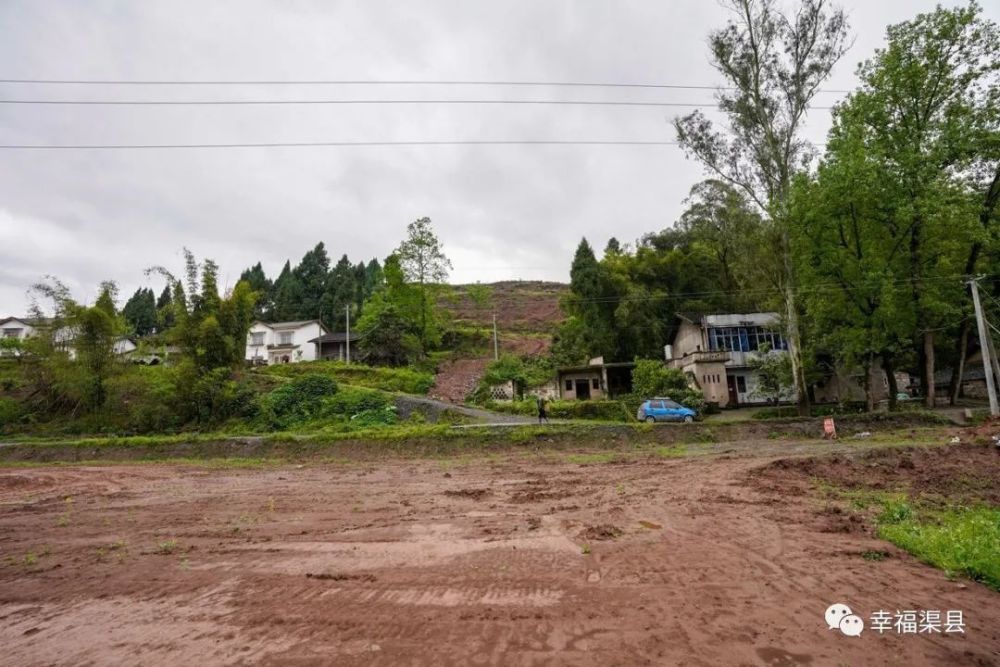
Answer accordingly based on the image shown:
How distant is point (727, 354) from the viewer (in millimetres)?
33000

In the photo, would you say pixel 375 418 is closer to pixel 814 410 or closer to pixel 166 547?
pixel 166 547

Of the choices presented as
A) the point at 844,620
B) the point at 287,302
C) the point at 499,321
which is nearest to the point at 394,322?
the point at 287,302

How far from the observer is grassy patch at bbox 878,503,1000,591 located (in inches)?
176

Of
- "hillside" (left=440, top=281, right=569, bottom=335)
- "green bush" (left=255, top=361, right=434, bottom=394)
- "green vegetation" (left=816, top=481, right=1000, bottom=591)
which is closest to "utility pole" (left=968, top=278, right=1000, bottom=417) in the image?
"green vegetation" (left=816, top=481, right=1000, bottom=591)

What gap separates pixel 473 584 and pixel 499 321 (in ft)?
271

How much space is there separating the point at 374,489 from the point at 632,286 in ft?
105

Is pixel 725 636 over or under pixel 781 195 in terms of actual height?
under

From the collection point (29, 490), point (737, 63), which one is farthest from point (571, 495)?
point (737, 63)

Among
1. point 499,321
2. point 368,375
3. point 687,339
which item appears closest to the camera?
point 368,375

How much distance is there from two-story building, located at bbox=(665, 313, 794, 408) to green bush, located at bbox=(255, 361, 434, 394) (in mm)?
19166

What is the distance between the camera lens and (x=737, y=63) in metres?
22.8

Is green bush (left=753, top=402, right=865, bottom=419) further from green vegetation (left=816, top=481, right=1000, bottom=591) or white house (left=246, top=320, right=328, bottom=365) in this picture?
white house (left=246, top=320, right=328, bottom=365)

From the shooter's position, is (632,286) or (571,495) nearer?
(571,495)

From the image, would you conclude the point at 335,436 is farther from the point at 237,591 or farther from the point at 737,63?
the point at 737,63
